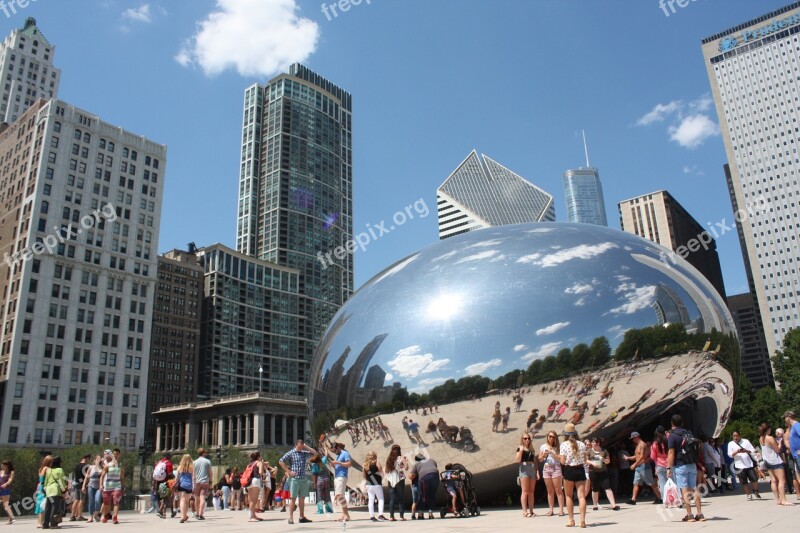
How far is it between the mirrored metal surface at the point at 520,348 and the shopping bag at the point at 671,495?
1331 mm

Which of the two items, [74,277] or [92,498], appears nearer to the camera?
[92,498]

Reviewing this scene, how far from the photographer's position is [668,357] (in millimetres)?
10539

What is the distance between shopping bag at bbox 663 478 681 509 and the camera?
9.45 meters

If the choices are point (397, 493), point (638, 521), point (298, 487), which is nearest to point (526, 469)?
point (638, 521)

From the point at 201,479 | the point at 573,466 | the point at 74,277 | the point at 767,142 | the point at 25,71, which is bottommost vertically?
the point at 573,466

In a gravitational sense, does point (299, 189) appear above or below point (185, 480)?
above

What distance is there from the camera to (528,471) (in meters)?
10.1

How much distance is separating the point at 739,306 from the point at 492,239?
21170 centimetres

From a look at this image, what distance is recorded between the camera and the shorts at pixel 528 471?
33.2ft

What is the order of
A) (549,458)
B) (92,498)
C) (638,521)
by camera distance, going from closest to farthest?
(638,521)
(549,458)
(92,498)

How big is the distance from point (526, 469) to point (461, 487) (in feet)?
3.77

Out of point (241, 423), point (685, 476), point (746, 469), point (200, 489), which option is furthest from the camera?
point (241, 423)

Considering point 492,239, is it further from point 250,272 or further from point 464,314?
point 250,272

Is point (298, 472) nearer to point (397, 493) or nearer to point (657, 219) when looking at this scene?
point (397, 493)
